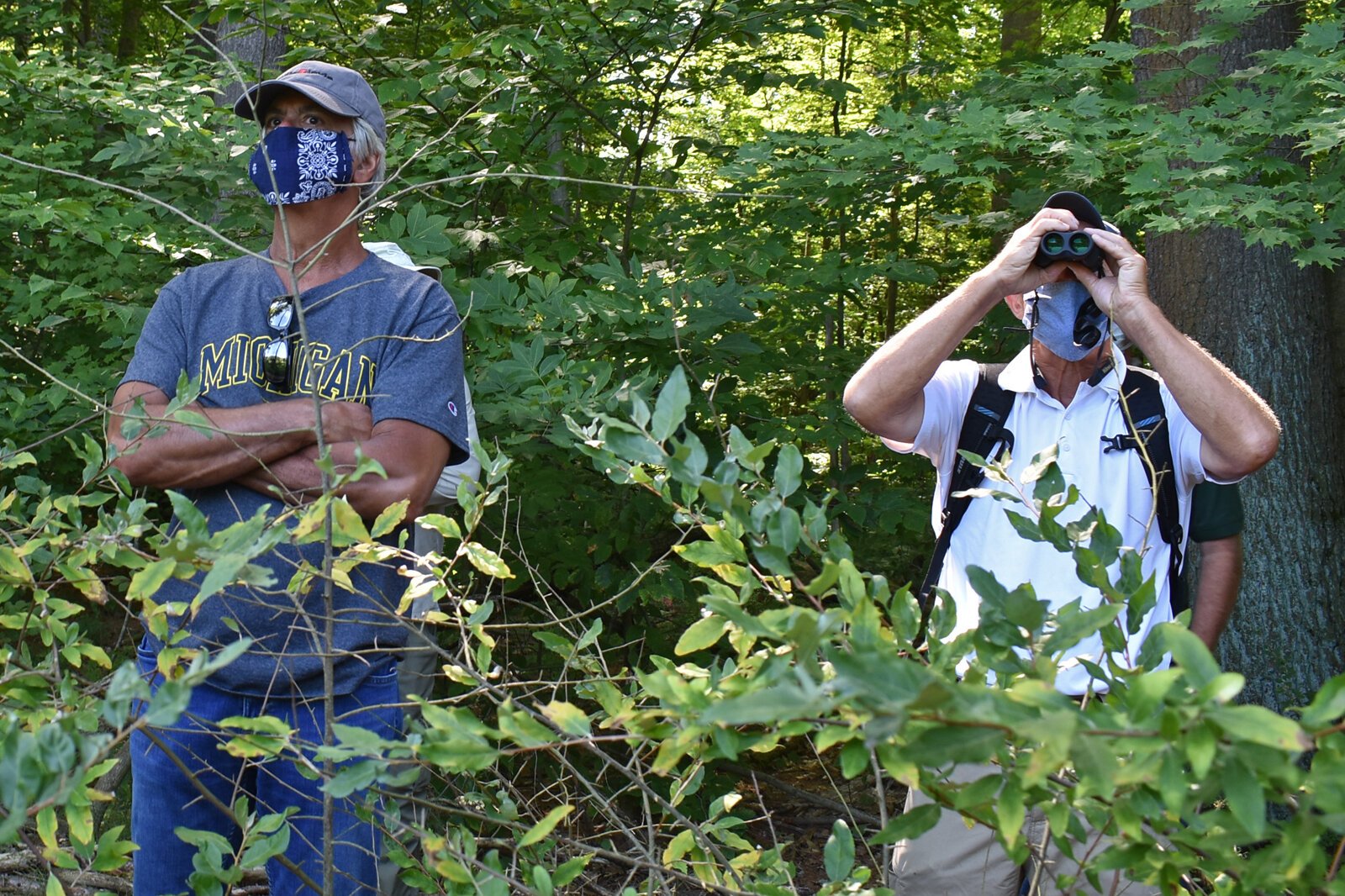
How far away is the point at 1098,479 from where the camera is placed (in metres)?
2.60

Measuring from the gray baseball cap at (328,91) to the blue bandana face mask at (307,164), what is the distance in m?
0.07

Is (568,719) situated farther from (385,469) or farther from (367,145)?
(367,145)

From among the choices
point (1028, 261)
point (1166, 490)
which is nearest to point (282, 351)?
point (1028, 261)

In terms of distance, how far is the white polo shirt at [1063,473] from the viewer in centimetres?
252

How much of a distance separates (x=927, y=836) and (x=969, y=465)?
32.7 inches

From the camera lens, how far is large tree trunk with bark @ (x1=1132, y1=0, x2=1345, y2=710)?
16.1 ft

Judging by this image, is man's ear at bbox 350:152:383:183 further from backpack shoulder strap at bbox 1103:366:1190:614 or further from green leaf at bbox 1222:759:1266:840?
green leaf at bbox 1222:759:1266:840

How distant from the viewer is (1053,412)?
2705 mm

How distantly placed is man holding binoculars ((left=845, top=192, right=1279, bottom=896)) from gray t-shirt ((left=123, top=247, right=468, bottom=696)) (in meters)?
0.94

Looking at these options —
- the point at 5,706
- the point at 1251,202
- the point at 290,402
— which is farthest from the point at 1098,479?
the point at 5,706

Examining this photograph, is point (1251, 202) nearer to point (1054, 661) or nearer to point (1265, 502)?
point (1265, 502)

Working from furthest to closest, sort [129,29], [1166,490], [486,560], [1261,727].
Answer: [129,29] < [1166,490] < [486,560] < [1261,727]

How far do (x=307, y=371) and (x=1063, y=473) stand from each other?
1572 millimetres

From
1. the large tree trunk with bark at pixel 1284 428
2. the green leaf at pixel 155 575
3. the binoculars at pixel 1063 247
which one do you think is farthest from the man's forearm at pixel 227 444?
the large tree trunk with bark at pixel 1284 428
